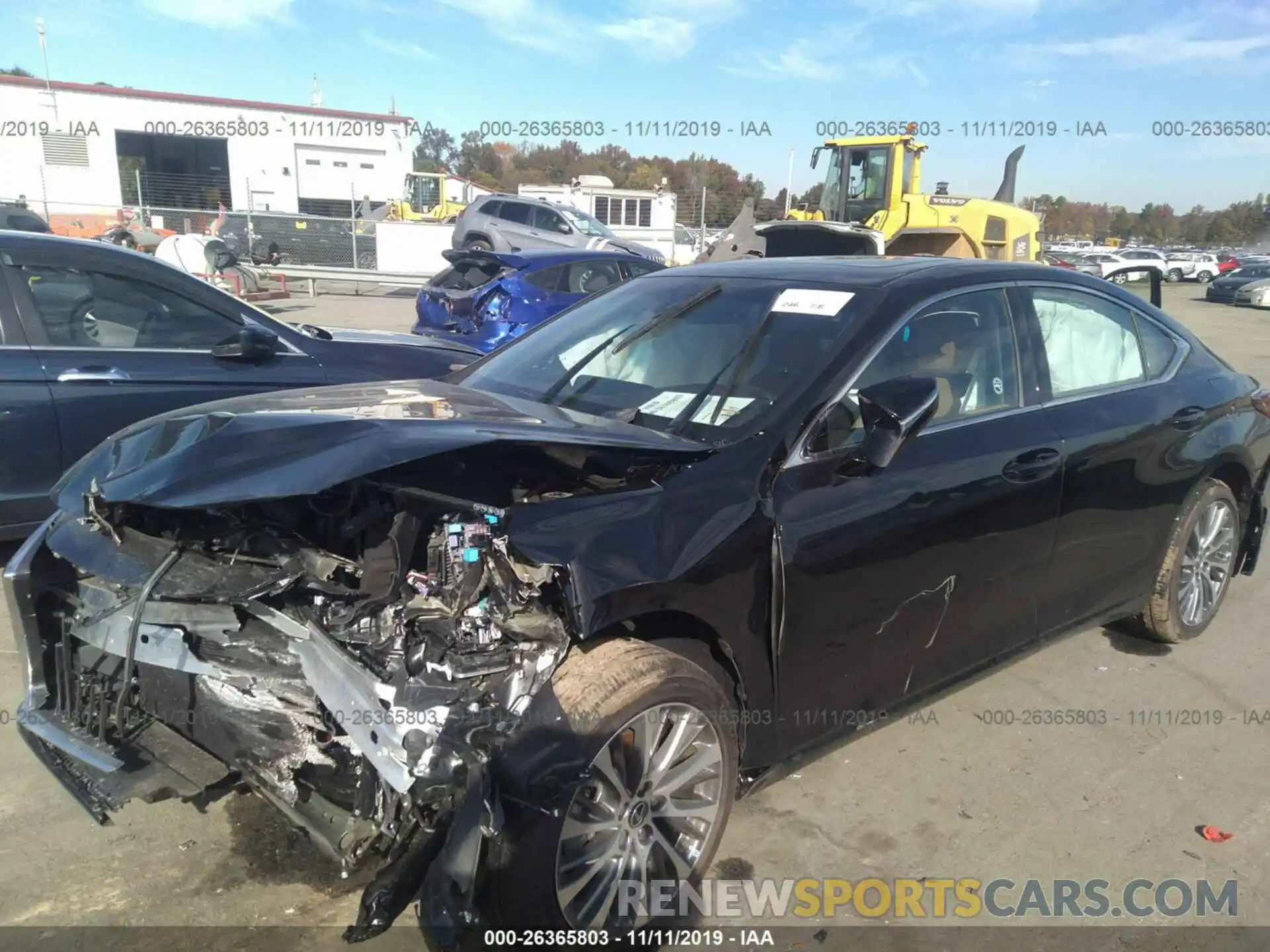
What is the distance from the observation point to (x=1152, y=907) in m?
2.79

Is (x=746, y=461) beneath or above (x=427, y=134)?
beneath

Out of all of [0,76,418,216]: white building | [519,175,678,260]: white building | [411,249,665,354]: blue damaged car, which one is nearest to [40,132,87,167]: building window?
[0,76,418,216]: white building

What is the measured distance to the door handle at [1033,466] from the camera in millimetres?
3311

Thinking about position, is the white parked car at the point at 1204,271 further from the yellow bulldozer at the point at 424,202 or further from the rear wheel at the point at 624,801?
the rear wheel at the point at 624,801

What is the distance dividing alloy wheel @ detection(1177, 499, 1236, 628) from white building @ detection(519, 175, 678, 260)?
30594 millimetres

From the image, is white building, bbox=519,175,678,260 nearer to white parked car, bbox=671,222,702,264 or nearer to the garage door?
white parked car, bbox=671,222,702,264

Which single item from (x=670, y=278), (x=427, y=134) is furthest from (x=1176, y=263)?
(x=427, y=134)

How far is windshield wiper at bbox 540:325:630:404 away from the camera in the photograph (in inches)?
134

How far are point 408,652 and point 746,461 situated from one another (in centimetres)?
107

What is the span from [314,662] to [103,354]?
328cm

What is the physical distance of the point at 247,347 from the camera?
4965 mm

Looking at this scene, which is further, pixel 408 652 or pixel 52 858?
pixel 52 858

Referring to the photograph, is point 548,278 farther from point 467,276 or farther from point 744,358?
point 744,358

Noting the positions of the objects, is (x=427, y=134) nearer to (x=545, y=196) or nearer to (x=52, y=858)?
(x=545, y=196)
